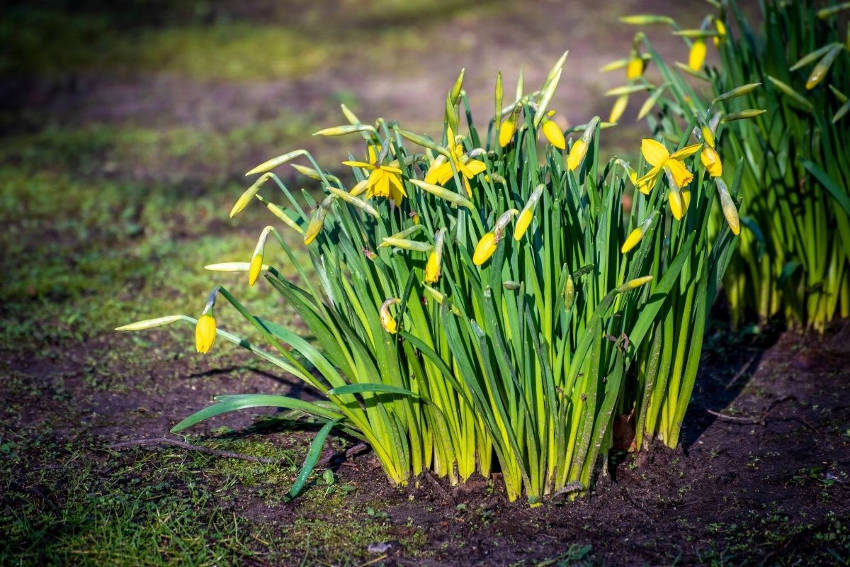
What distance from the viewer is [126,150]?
541cm

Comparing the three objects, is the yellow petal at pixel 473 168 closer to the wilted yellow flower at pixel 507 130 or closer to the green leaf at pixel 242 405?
the wilted yellow flower at pixel 507 130

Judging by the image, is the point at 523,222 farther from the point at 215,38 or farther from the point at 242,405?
the point at 215,38

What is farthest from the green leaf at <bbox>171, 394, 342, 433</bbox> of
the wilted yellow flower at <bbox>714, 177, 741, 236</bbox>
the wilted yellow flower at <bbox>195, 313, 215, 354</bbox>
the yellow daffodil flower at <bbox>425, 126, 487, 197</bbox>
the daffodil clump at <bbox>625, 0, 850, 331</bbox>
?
the daffodil clump at <bbox>625, 0, 850, 331</bbox>

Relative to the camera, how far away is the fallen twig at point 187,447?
244 cm

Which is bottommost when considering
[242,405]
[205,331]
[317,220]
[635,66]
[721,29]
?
[242,405]

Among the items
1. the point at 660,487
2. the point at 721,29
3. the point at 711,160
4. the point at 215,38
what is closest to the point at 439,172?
the point at 711,160

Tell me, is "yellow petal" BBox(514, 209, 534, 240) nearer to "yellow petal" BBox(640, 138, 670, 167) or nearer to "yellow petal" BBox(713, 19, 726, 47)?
"yellow petal" BBox(640, 138, 670, 167)

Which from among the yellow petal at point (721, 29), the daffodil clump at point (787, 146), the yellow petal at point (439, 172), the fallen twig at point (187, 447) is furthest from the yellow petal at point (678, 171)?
the fallen twig at point (187, 447)

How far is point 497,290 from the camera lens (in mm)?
1970

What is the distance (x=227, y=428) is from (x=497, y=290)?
1089mm

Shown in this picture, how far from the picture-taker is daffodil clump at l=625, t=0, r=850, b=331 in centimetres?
274

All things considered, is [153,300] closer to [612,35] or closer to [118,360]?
[118,360]

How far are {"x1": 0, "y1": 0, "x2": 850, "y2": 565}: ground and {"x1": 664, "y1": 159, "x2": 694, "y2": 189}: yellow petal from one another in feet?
2.70

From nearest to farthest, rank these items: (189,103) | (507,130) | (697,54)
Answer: (507,130) < (697,54) < (189,103)
